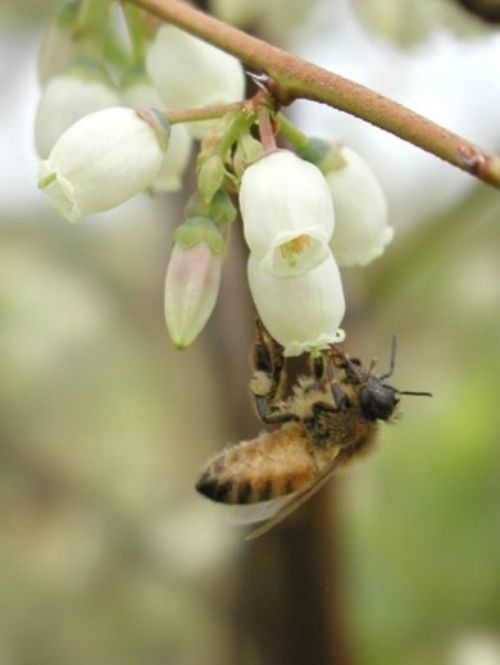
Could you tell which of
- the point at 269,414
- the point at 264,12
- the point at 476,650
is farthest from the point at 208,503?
the point at 269,414

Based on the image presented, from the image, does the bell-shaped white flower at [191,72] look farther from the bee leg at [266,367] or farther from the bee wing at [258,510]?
the bee wing at [258,510]

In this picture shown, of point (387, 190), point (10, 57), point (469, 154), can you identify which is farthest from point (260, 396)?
point (10, 57)

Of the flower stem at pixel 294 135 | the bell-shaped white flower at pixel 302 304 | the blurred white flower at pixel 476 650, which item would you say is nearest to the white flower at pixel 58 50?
the flower stem at pixel 294 135

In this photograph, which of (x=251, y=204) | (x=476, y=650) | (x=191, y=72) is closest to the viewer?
(x=251, y=204)

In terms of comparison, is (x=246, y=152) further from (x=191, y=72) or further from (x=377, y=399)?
(x=377, y=399)

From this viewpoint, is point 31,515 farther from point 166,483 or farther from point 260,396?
point 260,396

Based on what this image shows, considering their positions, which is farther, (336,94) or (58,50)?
(58,50)
